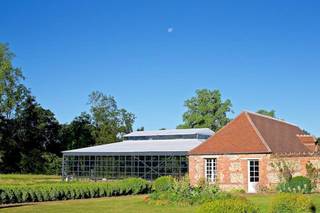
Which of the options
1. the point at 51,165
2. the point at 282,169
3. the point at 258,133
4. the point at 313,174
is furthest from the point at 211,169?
the point at 51,165

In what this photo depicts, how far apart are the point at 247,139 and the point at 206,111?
33.4m

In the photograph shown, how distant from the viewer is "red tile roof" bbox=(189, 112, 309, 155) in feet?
95.7

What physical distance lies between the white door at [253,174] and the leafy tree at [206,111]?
32265 millimetres

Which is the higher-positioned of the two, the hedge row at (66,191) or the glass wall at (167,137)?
the glass wall at (167,137)

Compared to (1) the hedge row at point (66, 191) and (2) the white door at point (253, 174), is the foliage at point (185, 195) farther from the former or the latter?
(2) the white door at point (253, 174)

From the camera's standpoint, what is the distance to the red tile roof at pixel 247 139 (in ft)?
95.7

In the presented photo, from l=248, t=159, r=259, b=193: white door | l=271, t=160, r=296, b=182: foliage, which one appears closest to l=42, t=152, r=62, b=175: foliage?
l=248, t=159, r=259, b=193: white door

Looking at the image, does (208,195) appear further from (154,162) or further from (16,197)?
(154,162)

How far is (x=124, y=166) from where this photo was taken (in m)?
39.5

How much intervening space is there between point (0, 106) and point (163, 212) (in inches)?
1698

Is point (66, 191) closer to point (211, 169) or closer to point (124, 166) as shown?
point (211, 169)

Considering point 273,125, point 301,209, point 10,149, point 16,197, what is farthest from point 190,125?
point 301,209

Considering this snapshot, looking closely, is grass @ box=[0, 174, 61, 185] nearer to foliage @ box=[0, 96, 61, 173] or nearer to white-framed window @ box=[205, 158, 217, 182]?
white-framed window @ box=[205, 158, 217, 182]

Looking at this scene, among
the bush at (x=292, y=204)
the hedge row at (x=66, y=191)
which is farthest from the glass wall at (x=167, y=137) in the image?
the bush at (x=292, y=204)
